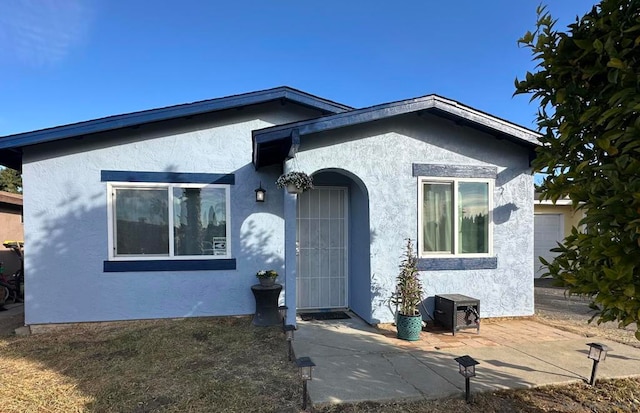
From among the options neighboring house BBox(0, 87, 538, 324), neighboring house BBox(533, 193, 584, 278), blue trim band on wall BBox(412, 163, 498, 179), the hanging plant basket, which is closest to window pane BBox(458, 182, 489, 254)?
neighboring house BBox(0, 87, 538, 324)

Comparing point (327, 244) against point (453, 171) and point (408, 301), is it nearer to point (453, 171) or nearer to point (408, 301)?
point (408, 301)

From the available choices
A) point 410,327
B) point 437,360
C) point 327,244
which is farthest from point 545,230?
point 437,360

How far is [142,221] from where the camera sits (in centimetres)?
632

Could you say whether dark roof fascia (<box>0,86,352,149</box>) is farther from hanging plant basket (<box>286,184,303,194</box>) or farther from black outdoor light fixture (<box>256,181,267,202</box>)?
hanging plant basket (<box>286,184,303,194</box>)

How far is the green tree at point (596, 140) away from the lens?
189cm

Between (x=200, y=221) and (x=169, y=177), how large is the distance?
98cm

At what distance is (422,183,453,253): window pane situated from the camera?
633 centimetres

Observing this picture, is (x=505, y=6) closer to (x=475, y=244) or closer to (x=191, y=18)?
(x=475, y=244)

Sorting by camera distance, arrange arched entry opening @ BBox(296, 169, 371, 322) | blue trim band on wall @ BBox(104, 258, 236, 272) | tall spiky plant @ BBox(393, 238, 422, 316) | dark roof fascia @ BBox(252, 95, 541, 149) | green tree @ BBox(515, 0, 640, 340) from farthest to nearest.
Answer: arched entry opening @ BBox(296, 169, 371, 322) → blue trim band on wall @ BBox(104, 258, 236, 272) → tall spiky plant @ BBox(393, 238, 422, 316) → dark roof fascia @ BBox(252, 95, 541, 149) → green tree @ BBox(515, 0, 640, 340)

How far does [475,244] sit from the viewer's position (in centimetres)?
652

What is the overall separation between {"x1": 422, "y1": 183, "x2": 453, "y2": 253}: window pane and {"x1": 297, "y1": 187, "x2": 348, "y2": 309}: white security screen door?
1665mm

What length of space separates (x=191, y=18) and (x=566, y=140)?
910 cm

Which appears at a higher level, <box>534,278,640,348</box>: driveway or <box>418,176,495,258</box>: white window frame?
<box>418,176,495,258</box>: white window frame

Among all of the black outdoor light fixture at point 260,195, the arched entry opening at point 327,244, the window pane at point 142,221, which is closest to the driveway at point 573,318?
the arched entry opening at point 327,244
